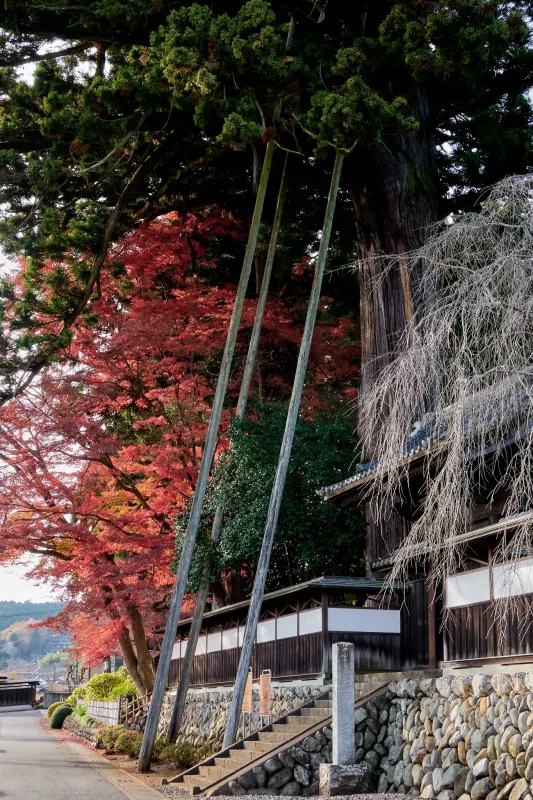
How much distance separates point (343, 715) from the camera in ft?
43.5

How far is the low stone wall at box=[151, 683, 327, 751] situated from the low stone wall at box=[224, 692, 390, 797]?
7.16 ft

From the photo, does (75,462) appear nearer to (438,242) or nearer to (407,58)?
(407,58)

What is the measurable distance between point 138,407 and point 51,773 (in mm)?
10649

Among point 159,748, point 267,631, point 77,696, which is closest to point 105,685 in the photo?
point 77,696

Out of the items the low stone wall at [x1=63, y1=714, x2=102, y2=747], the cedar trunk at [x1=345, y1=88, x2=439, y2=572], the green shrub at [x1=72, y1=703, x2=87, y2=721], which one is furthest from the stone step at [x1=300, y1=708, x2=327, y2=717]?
the green shrub at [x1=72, y1=703, x2=87, y2=721]

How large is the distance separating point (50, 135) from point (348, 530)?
1042 cm

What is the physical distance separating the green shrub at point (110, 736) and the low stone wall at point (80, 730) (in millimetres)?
577

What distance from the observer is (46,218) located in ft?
58.6

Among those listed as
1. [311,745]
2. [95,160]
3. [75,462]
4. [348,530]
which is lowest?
[311,745]

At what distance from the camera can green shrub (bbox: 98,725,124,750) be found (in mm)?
25673

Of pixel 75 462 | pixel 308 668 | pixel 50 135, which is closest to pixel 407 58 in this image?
pixel 50 135

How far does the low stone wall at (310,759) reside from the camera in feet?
44.2

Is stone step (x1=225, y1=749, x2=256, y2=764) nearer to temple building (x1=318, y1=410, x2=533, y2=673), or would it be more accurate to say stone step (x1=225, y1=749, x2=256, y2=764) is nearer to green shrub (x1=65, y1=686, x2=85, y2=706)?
temple building (x1=318, y1=410, x2=533, y2=673)

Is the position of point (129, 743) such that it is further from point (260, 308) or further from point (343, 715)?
point (343, 715)
